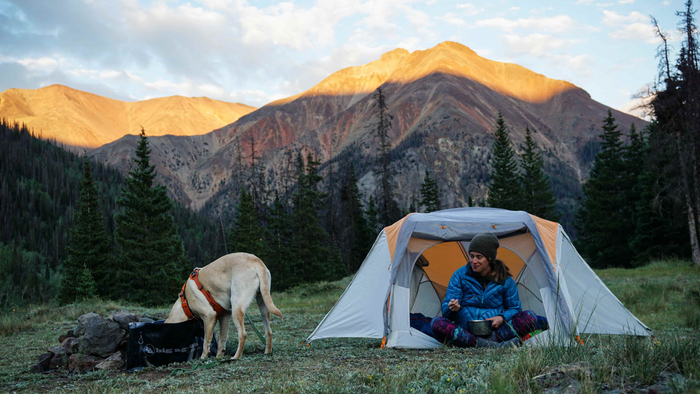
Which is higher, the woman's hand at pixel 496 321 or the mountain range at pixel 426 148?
the mountain range at pixel 426 148

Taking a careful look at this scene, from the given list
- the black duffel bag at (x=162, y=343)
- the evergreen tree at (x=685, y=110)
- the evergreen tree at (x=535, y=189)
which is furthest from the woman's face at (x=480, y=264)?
the evergreen tree at (x=535, y=189)

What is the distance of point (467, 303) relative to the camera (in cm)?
619

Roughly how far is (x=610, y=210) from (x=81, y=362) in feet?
146

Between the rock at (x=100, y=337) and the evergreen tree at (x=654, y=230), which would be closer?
the rock at (x=100, y=337)

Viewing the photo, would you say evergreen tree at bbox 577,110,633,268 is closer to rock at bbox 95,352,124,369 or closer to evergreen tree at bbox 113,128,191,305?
evergreen tree at bbox 113,128,191,305

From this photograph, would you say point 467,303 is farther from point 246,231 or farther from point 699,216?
point 246,231

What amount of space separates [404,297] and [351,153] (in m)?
123

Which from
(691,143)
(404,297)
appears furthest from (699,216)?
(404,297)

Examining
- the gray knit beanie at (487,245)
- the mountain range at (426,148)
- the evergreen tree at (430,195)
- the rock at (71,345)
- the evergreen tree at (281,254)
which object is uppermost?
the mountain range at (426,148)

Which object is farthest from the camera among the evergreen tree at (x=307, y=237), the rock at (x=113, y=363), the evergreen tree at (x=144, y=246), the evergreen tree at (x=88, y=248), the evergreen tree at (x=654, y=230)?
the evergreen tree at (x=307, y=237)

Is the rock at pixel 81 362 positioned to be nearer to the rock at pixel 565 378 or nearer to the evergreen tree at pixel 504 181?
the rock at pixel 565 378

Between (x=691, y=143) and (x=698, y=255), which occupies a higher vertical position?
(x=691, y=143)

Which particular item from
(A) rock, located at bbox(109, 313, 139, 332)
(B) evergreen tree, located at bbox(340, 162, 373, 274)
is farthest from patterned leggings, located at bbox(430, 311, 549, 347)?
(B) evergreen tree, located at bbox(340, 162, 373, 274)

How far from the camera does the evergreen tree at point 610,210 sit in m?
38.3
